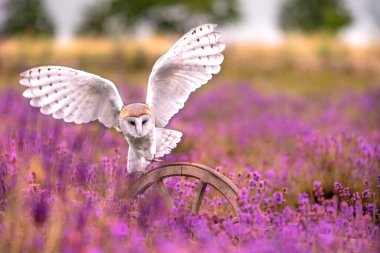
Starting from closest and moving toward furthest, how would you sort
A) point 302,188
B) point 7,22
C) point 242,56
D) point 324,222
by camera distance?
point 324,222, point 302,188, point 242,56, point 7,22

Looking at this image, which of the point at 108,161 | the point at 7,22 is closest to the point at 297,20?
the point at 7,22

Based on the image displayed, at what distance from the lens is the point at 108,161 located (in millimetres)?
3871

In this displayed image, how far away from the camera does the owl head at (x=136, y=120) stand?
3201mm

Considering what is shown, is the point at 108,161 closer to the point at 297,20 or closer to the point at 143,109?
the point at 143,109

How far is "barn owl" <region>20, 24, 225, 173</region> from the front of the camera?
3.25 metres

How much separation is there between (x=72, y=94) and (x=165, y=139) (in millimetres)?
466

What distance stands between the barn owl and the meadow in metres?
0.19

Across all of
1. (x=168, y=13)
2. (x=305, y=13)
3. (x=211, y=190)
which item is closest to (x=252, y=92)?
(x=211, y=190)

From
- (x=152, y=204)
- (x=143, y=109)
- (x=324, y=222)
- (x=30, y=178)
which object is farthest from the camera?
(x=30, y=178)

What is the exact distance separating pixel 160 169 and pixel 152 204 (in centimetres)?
66

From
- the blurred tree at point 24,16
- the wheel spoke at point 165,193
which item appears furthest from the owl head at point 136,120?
the blurred tree at point 24,16

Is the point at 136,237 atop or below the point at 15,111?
below

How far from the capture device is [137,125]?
3195 mm

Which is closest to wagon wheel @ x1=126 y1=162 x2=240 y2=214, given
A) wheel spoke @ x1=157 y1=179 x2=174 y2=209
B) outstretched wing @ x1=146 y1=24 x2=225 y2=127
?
wheel spoke @ x1=157 y1=179 x2=174 y2=209
